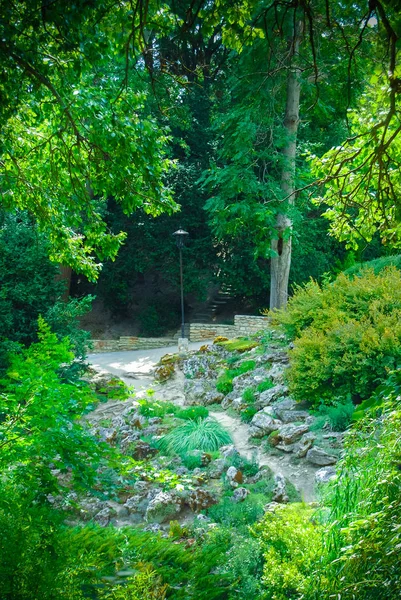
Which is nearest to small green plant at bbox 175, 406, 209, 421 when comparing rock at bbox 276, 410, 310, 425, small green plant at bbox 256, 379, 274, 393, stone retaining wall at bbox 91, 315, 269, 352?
small green plant at bbox 256, 379, 274, 393

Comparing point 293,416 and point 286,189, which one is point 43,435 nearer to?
point 293,416

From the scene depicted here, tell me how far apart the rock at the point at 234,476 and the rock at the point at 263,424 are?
1.08 m

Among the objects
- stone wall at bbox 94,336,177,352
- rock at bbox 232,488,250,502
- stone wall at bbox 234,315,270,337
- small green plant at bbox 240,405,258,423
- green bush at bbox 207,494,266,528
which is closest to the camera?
green bush at bbox 207,494,266,528

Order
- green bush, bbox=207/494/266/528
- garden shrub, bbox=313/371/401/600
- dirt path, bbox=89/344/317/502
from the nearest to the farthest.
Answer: garden shrub, bbox=313/371/401/600 < green bush, bbox=207/494/266/528 < dirt path, bbox=89/344/317/502

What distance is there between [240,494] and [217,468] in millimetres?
800

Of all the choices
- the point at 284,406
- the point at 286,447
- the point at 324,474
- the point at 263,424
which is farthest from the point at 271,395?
the point at 324,474

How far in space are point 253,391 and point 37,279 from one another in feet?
12.9

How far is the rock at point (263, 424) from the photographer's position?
769cm

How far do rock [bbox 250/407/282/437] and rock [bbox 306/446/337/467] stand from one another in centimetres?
103

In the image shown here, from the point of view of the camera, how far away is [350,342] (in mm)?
7422

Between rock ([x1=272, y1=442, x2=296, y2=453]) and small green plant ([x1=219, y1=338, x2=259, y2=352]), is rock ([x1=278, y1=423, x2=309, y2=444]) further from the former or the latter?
small green plant ([x1=219, y1=338, x2=259, y2=352])

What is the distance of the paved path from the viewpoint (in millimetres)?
11961

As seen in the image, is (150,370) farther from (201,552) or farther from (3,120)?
(3,120)

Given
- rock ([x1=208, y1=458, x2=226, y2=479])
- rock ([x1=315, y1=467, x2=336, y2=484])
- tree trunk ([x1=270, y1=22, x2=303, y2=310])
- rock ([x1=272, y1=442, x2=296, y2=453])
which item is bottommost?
rock ([x1=208, y1=458, x2=226, y2=479])
